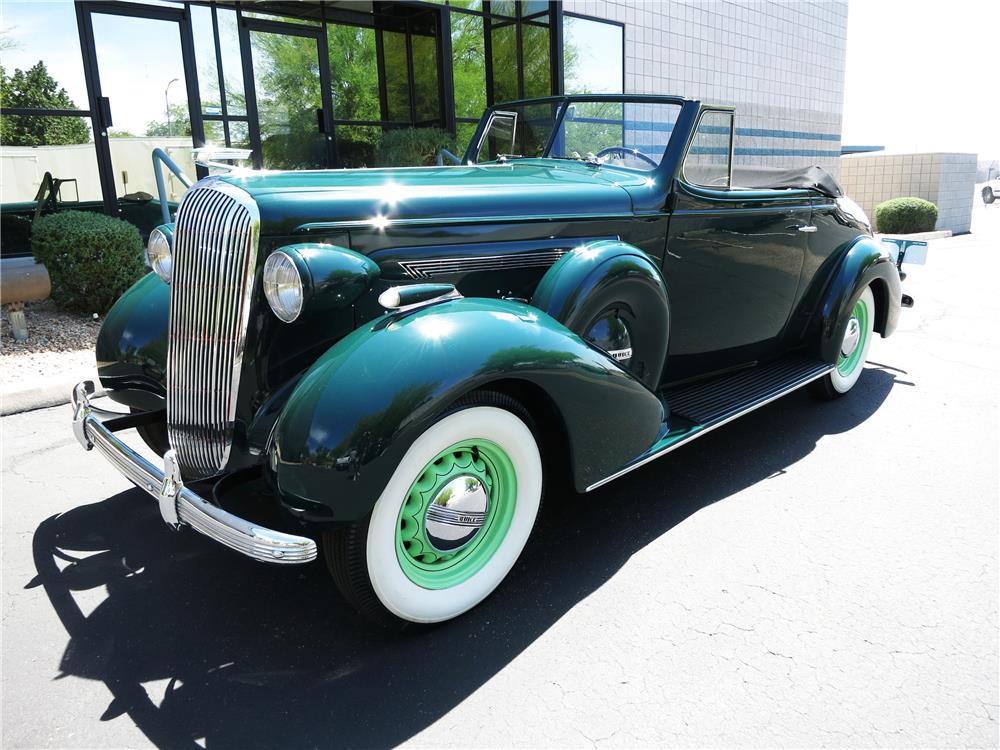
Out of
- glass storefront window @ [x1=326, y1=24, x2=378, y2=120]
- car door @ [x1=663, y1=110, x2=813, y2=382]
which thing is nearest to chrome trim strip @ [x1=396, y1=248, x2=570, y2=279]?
car door @ [x1=663, y1=110, x2=813, y2=382]

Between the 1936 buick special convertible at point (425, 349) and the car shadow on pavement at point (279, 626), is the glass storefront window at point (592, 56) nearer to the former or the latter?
the 1936 buick special convertible at point (425, 349)

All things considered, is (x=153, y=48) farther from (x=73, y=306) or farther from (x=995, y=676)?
(x=995, y=676)

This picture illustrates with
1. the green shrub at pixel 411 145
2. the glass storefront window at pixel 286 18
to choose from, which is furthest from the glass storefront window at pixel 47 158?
the green shrub at pixel 411 145

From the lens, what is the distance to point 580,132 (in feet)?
13.1

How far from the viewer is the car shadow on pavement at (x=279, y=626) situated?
198cm

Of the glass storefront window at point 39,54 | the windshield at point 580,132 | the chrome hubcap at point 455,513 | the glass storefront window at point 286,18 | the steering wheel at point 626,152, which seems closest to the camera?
the chrome hubcap at point 455,513

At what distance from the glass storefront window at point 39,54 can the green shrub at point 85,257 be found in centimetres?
235

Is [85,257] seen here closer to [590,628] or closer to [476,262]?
[476,262]

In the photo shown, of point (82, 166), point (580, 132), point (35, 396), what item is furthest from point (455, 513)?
point (82, 166)

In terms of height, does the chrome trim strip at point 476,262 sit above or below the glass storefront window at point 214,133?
below

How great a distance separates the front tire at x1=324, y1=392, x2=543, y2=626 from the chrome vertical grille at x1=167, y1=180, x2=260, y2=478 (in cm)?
68

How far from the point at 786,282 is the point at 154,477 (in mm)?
3381

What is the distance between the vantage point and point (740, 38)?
49.1 ft

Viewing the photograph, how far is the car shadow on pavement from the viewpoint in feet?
6.51
